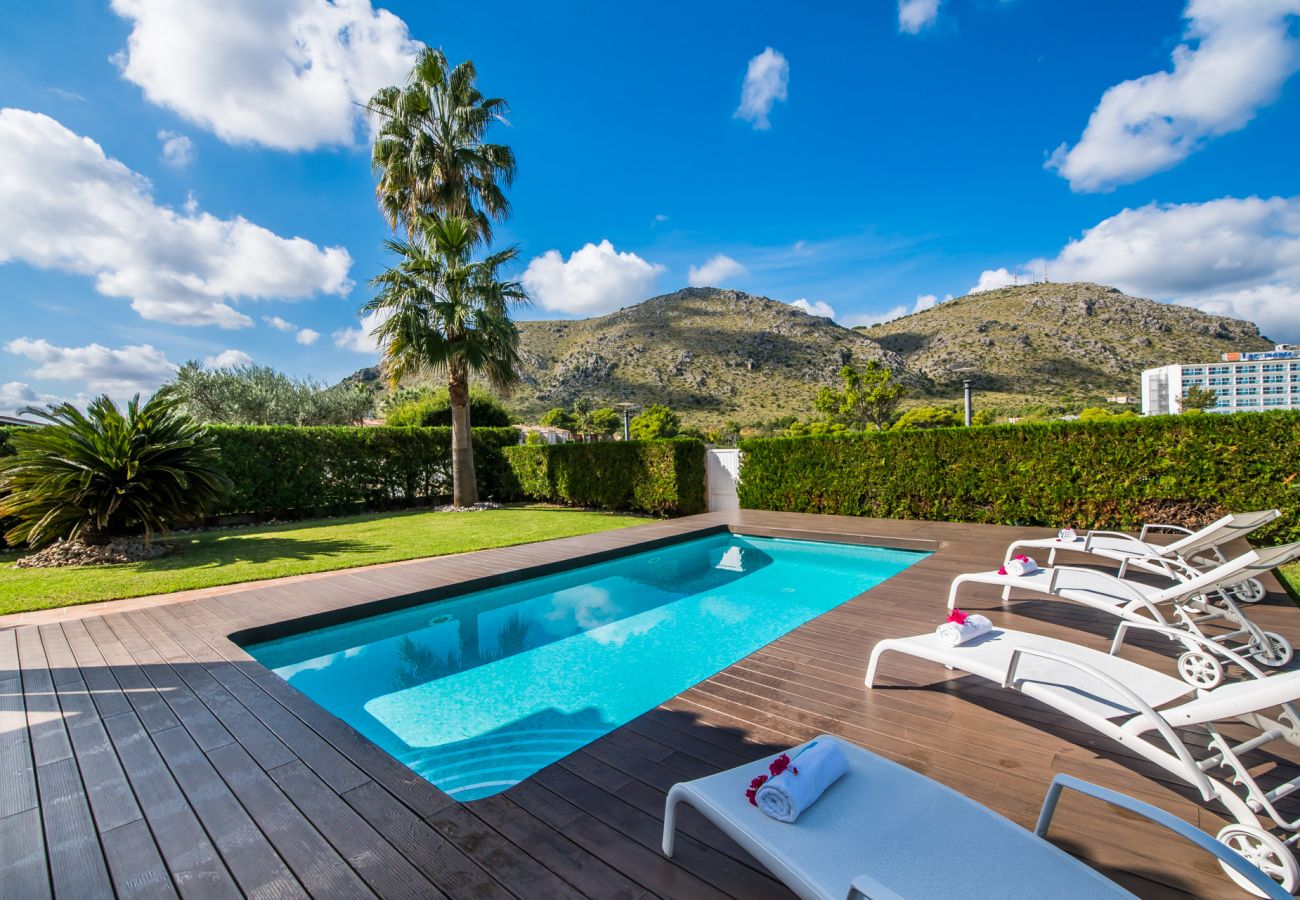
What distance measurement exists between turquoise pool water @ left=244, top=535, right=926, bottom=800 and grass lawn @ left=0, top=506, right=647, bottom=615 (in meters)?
2.38

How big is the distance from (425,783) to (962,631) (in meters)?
2.75

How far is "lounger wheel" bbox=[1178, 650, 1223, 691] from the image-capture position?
9.23 feet

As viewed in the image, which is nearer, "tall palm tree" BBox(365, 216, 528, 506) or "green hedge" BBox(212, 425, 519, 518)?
"green hedge" BBox(212, 425, 519, 518)

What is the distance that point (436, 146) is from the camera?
13.3 metres

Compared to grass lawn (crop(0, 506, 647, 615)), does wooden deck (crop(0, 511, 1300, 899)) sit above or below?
above

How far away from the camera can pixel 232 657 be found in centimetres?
394

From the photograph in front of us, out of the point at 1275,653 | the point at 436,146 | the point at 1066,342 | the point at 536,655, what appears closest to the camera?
the point at 1275,653

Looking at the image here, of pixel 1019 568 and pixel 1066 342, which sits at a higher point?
pixel 1066 342

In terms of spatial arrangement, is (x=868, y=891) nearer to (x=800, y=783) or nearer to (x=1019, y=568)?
(x=800, y=783)

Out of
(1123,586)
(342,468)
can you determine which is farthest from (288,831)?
(342,468)

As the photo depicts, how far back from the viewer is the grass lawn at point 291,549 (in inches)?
241

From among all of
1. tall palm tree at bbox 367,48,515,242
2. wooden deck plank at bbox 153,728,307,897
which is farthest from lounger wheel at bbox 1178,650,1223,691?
tall palm tree at bbox 367,48,515,242

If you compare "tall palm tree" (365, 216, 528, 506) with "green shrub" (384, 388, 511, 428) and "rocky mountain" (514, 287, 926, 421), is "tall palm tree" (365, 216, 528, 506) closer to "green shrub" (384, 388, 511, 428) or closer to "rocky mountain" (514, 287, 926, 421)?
"green shrub" (384, 388, 511, 428)

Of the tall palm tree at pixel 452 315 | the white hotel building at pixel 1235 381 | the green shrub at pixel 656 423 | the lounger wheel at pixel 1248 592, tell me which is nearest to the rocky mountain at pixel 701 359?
the green shrub at pixel 656 423
